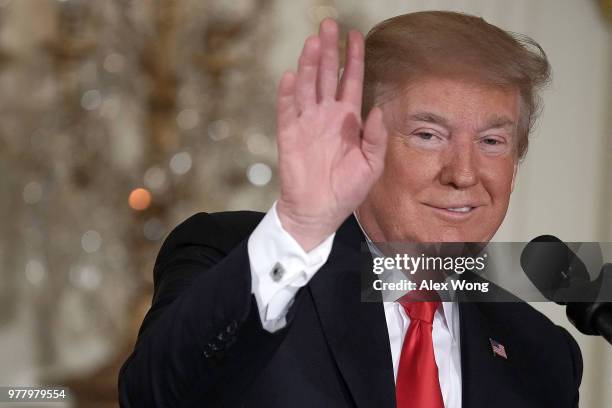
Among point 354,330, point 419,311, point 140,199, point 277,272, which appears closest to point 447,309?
point 419,311

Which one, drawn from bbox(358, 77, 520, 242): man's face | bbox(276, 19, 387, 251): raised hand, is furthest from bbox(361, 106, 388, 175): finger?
bbox(358, 77, 520, 242): man's face

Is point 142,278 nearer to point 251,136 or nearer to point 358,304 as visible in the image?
point 251,136

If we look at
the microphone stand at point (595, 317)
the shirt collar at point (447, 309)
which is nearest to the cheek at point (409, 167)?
the shirt collar at point (447, 309)

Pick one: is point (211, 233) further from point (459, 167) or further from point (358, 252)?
point (459, 167)

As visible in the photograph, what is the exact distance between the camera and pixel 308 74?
1144 millimetres

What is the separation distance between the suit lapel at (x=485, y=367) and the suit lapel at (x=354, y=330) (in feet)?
0.52

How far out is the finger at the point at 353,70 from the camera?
1152 millimetres

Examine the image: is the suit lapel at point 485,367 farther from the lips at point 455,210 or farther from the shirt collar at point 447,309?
the lips at point 455,210

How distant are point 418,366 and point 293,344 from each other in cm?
20

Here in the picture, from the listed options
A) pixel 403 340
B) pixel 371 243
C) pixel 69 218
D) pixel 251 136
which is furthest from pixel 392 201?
pixel 69 218

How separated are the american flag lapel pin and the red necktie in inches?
4.9

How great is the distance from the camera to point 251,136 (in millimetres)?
3742

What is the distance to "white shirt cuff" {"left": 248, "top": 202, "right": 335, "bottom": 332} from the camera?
46.2 inches

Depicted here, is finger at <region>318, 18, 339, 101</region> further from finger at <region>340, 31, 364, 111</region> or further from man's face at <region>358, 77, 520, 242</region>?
man's face at <region>358, 77, 520, 242</region>
